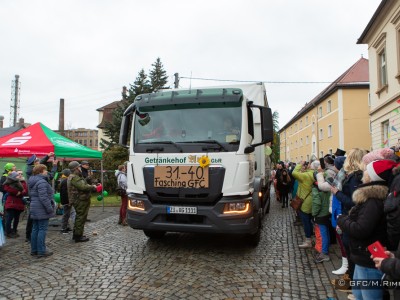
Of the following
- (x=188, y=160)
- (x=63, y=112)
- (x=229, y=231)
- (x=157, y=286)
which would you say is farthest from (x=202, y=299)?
(x=63, y=112)

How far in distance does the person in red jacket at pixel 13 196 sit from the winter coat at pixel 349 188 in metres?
6.73

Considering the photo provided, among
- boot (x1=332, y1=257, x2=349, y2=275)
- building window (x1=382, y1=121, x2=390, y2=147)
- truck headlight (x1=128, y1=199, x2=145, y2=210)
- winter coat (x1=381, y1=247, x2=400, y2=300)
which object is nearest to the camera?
winter coat (x1=381, y1=247, x2=400, y2=300)

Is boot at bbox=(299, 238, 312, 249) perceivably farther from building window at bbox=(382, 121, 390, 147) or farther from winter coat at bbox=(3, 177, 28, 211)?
building window at bbox=(382, 121, 390, 147)

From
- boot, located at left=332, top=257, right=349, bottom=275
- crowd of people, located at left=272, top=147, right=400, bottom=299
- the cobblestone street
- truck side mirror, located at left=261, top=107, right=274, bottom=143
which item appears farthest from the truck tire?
crowd of people, located at left=272, top=147, right=400, bottom=299

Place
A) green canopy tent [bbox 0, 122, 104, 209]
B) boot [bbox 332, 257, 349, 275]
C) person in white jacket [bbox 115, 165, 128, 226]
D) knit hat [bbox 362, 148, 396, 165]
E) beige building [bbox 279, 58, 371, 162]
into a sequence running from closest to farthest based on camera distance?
1. knit hat [bbox 362, 148, 396, 165]
2. boot [bbox 332, 257, 349, 275]
3. green canopy tent [bbox 0, 122, 104, 209]
4. person in white jacket [bbox 115, 165, 128, 226]
5. beige building [bbox 279, 58, 371, 162]

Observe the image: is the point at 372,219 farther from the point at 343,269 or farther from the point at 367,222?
the point at 343,269

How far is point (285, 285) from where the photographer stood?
439 cm

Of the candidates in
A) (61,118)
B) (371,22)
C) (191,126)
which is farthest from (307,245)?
(61,118)

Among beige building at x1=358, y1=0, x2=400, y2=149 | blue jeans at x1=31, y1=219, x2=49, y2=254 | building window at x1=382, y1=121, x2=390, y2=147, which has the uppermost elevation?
beige building at x1=358, y1=0, x2=400, y2=149

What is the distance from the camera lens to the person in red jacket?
7.38 meters

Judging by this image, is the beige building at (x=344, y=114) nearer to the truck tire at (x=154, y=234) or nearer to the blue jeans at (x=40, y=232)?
the truck tire at (x=154, y=234)

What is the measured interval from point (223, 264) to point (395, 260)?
346 cm

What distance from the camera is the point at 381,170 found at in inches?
108

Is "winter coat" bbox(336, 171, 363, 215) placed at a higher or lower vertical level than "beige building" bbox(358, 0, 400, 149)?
lower
